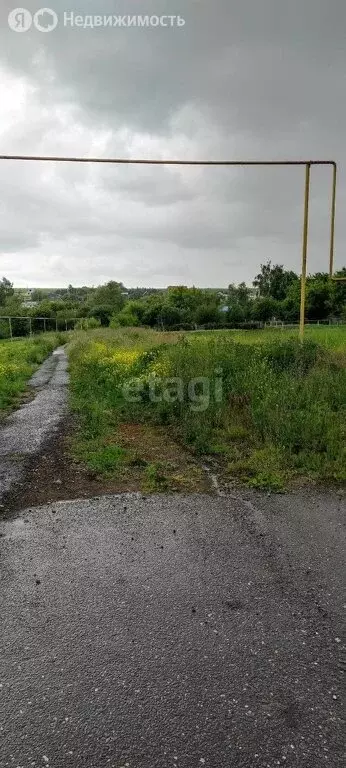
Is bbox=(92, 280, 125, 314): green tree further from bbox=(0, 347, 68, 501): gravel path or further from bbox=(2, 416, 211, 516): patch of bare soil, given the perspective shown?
bbox=(2, 416, 211, 516): patch of bare soil

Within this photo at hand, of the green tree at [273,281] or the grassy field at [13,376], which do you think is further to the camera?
the green tree at [273,281]

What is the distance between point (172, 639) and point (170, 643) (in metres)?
0.03

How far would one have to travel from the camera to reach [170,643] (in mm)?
2559

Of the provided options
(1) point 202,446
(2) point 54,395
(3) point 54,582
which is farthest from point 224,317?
(3) point 54,582

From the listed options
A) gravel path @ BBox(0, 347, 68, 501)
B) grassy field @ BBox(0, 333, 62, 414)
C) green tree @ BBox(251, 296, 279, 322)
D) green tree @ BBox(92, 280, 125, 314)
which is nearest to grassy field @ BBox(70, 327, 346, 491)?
gravel path @ BBox(0, 347, 68, 501)

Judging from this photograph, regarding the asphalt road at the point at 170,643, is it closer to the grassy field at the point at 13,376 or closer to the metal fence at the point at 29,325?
the grassy field at the point at 13,376

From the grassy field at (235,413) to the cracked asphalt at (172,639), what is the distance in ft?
3.79

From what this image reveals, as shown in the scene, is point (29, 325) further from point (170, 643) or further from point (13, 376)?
point (170, 643)

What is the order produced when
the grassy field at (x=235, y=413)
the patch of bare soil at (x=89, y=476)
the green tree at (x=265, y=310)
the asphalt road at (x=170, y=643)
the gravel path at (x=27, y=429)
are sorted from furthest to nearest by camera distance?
the green tree at (x=265, y=310)
the gravel path at (x=27, y=429)
the grassy field at (x=235, y=413)
the patch of bare soil at (x=89, y=476)
the asphalt road at (x=170, y=643)

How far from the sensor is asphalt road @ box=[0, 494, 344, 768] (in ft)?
6.46

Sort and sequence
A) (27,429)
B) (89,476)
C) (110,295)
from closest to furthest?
(89,476), (27,429), (110,295)

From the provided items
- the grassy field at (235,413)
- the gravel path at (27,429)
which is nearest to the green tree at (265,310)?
the gravel path at (27,429)

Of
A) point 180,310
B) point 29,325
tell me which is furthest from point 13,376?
point 180,310

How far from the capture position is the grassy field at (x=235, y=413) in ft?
18.0
